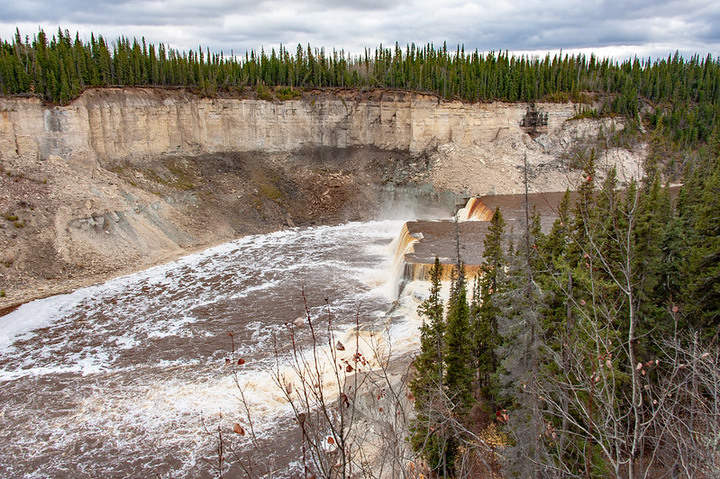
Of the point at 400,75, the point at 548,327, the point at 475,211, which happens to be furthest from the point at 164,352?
the point at 400,75

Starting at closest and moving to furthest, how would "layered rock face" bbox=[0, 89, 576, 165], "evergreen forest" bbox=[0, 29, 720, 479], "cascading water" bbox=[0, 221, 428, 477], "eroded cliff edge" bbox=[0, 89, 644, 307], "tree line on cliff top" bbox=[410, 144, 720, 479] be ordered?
"evergreen forest" bbox=[0, 29, 720, 479], "tree line on cliff top" bbox=[410, 144, 720, 479], "cascading water" bbox=[0, 221, 428, 477], "eroded cliff edge" bbox=[0, 89, 644, 307], "layered rock face" bbox=[0, 89, 576, 165]

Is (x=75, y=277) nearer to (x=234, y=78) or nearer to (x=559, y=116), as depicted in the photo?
(x=234, y=78)

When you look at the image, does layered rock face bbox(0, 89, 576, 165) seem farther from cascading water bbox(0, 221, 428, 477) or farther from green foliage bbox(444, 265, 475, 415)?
green foliage bbox(444, 265, 475, 415)

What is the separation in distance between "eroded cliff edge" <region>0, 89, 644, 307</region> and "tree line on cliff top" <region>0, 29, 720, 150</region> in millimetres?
2710

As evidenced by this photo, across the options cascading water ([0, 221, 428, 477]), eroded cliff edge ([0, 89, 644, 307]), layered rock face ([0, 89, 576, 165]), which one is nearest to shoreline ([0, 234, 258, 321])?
eroded cliff edge ([0, 89, 644, 307])

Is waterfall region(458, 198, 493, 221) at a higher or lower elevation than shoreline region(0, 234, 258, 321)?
higher

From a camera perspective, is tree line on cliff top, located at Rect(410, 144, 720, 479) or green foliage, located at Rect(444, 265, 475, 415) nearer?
tree line on cliff top, located at Rect(410, 144, 720, 479)

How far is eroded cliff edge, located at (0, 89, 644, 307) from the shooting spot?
114 ft

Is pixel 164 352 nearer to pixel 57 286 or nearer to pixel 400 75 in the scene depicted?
pixel 57 286

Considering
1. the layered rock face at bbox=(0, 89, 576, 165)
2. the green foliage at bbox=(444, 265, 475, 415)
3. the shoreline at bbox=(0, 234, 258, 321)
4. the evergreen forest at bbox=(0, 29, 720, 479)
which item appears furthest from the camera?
the layered rock face at bbox=(0, 89, 576, 165)

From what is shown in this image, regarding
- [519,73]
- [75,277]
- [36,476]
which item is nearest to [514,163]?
[519,73]

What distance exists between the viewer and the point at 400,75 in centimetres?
6131

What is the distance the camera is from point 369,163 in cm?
5416

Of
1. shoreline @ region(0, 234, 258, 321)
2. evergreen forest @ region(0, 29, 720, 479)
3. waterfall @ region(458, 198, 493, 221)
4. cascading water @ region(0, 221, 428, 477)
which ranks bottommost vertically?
cascading water @ region(0, 221, 428, 477)
